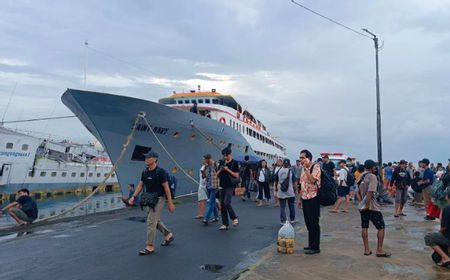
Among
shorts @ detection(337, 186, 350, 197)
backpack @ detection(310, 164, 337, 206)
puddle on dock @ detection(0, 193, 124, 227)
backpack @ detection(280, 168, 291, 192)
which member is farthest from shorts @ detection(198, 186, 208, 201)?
puddle on dock @ detection(0, 193, 124, 227)

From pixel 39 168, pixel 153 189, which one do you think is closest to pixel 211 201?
pixel 153 189

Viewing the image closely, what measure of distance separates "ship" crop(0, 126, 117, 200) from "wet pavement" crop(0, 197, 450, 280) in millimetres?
22563

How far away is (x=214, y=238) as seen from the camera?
26.8ft

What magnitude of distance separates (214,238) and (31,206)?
5527 millimetres

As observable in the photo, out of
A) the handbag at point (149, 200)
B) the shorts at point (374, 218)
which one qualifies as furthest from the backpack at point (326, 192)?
the handbag at point (149, 200)

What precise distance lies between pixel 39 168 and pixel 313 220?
105 ft

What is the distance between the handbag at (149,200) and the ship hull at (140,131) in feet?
32.5

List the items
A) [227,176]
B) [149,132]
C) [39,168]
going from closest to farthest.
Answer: [227,176] → [149,132] → [39,168]

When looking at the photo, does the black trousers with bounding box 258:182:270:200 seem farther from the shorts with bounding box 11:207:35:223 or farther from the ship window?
the shorts with bounding box 11:207:35:223

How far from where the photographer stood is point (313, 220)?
6.64 m

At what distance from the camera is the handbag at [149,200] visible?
6641mm

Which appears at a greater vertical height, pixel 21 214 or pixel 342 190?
pixel 342 190

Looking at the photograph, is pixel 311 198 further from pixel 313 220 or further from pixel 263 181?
pixel 263 181

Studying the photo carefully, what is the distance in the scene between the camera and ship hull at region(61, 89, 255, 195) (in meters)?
15.9
